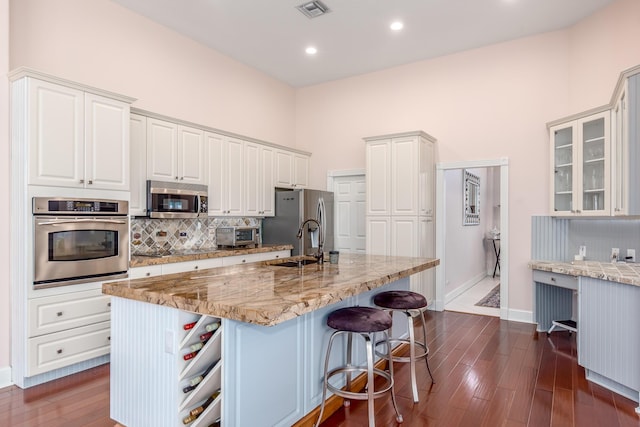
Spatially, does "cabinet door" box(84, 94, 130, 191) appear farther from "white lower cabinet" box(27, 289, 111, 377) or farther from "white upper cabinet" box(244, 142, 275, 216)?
"white upper cabinet" box(244, 142, 275, 216)

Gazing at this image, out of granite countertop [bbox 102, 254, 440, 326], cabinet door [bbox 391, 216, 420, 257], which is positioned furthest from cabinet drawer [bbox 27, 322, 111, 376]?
cabinet door [bbox 391, 216, 420, 257]

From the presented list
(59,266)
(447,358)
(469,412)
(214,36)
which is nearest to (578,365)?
(447,358)

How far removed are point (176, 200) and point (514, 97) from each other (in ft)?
14.4

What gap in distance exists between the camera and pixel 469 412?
2572 millimetres

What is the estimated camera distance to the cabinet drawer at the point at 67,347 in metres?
2.93

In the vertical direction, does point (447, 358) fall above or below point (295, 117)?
below

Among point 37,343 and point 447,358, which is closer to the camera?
point 37,343

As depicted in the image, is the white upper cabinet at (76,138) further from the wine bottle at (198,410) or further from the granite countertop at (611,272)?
the granite countertop at (611,272)

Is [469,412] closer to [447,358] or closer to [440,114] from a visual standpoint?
[447,358]

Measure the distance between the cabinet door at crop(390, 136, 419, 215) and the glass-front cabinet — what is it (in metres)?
1.58

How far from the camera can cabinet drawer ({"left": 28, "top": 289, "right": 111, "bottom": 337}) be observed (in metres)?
2.95

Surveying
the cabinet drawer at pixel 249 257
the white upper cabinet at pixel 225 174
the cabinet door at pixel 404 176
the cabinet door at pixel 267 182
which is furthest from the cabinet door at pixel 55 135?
the cabinet door at pixel 404 176

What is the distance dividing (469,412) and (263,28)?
176 inches

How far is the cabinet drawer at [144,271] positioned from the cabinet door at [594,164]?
14.5 ft
